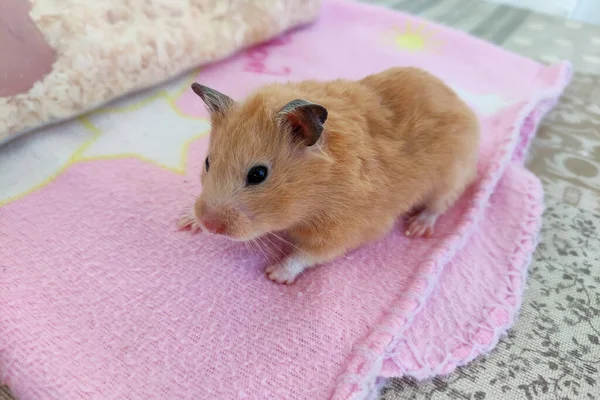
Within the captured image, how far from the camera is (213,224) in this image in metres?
1.18

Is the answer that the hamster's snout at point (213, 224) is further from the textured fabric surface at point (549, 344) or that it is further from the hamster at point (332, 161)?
the textured fabric surface at point (549, 344)

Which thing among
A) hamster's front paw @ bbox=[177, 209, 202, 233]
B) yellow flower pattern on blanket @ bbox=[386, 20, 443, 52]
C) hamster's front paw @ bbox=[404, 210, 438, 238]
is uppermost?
yellow flower pattern on blanket @ bbox=[386, 20, 443, 52]

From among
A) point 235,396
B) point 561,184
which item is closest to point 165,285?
point 235,396

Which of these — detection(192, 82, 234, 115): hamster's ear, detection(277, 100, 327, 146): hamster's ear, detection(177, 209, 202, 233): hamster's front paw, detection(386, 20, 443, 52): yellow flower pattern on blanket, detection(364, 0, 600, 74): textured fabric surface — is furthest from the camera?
detection(364, 0, 600, 74): textured fabric surface

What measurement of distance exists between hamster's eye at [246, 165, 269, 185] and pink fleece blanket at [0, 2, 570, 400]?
329 millimetres

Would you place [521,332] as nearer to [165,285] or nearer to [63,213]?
[165,285]

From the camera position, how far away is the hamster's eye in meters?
1.17

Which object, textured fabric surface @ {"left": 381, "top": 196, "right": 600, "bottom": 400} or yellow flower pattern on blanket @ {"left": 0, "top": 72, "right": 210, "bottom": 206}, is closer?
textured fabric surface @ {"left": 381, "top": 196, "right": 600, "bottom": 400}

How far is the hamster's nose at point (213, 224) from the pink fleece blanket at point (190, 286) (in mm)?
222

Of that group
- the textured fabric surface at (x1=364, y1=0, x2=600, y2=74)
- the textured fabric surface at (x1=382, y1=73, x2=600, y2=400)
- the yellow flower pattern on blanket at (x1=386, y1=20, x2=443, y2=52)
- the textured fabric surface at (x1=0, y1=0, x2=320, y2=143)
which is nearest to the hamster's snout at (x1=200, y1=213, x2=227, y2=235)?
the textured fabric surface at (x1=382, y1=73, x2=600, y2=400)

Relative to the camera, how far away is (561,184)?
1854mm

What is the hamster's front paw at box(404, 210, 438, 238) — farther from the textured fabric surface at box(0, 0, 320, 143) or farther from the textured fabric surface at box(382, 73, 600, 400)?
the textured fabric surface at box(0, 0, 320, 143)

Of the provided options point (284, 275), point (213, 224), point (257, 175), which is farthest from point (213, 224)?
point (284, 275)

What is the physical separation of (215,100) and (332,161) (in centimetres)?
34
